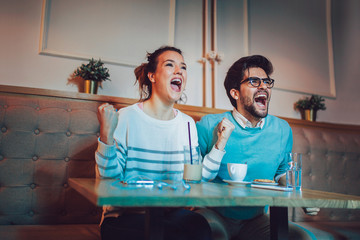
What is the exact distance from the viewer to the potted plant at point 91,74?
2121mm

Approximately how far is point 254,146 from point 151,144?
24.2 inches

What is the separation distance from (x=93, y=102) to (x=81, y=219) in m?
0.73

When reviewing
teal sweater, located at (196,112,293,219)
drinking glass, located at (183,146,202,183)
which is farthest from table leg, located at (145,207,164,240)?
teal sweater, located at (196,112,293,219)

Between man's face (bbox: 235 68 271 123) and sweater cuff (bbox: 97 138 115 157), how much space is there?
3.04 feet

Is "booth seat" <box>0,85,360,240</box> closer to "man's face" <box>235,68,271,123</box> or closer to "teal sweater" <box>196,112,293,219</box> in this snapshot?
"teal sweater" <box>196,112,293,219</box>

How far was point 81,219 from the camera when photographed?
1.71 metres

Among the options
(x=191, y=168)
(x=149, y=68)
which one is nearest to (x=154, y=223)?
(x=191, y=168)

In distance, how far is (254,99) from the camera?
5.78 feet

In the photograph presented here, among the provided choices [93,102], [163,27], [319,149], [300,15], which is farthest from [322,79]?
[93,102]

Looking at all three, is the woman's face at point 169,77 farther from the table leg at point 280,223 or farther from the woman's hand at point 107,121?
the table leg at point 280,223

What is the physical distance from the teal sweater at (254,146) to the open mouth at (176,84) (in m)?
0.29

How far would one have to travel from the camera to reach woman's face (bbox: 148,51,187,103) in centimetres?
159

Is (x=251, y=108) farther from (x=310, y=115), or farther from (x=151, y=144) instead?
(x=310, y=115)

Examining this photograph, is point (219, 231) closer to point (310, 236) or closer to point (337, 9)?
point (310, 236)
